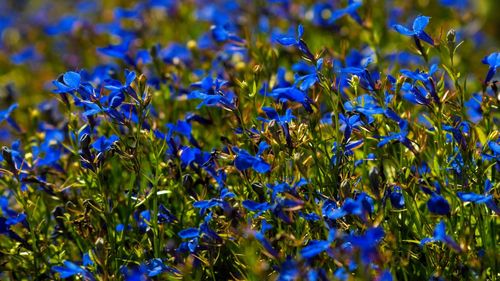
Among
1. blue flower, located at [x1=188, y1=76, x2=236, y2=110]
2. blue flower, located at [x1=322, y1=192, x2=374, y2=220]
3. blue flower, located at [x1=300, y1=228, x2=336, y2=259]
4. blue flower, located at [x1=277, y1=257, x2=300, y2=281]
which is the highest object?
blue flower, located at [x1=188, y1=76, x2=236, y2=110]

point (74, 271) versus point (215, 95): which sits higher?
point (215, 95)

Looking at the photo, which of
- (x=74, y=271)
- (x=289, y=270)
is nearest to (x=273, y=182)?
(x=289, y=270)

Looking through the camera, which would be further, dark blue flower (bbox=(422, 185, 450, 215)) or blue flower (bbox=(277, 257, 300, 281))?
dark blue flower (bbox=(422, 185, 450, 215))

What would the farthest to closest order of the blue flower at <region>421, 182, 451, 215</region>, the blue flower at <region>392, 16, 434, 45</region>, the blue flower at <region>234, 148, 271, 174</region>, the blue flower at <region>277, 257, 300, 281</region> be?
the blue flower at <region>392, 16, 434, 45</region> → the blue flower at <region>234, 148, 271, 174</region> → the blue flower at <region>421, 182, 451, 215</region> → the blue flower at <region>277, 257, 300, 281</region>

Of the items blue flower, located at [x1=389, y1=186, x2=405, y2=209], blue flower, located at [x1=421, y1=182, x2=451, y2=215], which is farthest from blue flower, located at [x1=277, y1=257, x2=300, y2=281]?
blue flower, located at [x1=389, y1=186, x2=405, y2=209]

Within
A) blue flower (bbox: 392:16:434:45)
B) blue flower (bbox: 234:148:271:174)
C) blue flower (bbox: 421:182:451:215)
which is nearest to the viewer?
blue flower (bbox: 421:182:451:215)

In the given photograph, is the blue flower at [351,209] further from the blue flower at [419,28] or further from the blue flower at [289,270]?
the blue flower at [419,28]

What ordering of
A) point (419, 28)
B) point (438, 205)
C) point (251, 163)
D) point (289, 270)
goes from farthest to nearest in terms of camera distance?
point (419, 28) → point (251, 163) → point (438, 205) → point (289, 270)

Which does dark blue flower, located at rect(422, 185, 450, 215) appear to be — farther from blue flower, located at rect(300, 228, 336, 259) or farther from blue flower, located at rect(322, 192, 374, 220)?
blue flower, located at rect(300, 228, 336, 259)

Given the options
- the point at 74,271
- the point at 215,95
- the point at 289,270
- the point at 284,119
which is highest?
the point at 215,95

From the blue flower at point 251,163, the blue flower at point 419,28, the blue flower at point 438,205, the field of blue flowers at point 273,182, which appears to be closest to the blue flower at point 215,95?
the field of blue flowers at point 273,182

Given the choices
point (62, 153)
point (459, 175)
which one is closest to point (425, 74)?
point (459, 175)

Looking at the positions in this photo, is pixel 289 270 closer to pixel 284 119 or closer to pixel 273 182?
pixel 273 182
